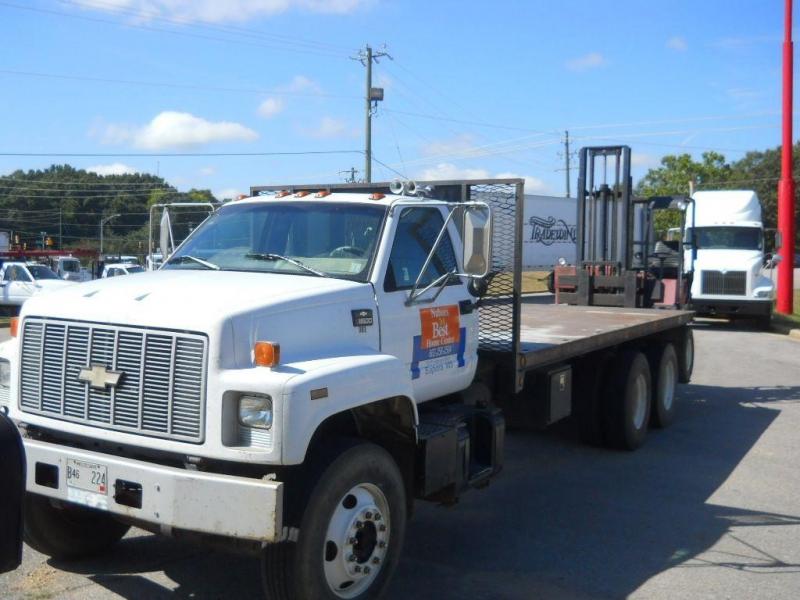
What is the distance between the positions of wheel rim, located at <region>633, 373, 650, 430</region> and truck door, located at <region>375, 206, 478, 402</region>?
3540 mm

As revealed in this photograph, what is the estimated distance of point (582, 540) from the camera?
6148 millimetres

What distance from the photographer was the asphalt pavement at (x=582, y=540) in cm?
521

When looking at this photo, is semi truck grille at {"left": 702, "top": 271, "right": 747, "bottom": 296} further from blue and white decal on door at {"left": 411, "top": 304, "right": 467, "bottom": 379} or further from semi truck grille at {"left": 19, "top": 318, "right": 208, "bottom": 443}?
semi truck grille at {"left": 19, "top": 318, "right": 208, "bottom": 443}

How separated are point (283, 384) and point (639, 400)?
6076 millimetres

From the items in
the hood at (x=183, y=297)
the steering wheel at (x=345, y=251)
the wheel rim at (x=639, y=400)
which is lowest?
the wheel rim at (x=639, y=400)

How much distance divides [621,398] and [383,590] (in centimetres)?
463

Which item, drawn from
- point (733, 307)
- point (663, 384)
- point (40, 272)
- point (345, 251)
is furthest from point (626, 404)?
point (40, 272)

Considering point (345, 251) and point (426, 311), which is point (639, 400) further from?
point (345, 251)

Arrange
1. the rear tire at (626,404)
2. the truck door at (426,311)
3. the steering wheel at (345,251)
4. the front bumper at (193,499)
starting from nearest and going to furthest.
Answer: the front bumper at (193,499) → the truck door at (426,311) → the steering wheel at (345,251) → the rear tire at (626,404)

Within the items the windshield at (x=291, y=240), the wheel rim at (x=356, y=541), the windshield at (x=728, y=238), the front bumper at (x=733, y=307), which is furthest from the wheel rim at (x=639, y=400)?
the windshield at (x=728, y=238)

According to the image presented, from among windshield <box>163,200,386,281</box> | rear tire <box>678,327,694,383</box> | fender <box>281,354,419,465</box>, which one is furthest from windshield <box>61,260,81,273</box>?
fender <box>281,354,419,465</box>

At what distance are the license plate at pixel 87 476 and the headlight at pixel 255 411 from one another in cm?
74

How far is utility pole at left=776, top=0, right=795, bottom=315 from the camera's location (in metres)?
23.5

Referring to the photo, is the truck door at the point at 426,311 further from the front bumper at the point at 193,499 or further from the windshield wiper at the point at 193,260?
the front bumper at the point at 193,499
